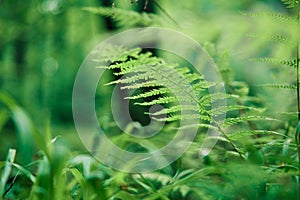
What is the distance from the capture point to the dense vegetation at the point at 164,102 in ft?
1.81

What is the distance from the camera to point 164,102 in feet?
2.07

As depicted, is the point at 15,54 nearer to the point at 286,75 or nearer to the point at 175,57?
the point at 175,57

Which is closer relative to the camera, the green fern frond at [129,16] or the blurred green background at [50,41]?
the green fern frond at [129,16]

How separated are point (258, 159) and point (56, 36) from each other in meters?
1.55

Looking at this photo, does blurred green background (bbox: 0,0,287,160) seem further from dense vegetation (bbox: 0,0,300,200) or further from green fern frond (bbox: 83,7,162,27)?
green fern frond (bbox: 83,7,162,27)

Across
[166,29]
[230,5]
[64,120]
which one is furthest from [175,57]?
[64,120]

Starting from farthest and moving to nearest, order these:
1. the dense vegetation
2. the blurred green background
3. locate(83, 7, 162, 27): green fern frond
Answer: the blurred green background, locate(83, 7, 162, 27): green fern frond, the dense vegetation

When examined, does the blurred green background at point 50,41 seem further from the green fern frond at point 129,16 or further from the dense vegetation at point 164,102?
the green fern frond at point 129,16

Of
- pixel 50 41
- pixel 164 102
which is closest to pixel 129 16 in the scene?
pixel 164 102

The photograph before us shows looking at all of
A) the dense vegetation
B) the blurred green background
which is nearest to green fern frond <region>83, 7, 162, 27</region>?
the dense vegetation

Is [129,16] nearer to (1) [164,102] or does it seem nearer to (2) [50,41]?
(1) [164,102]

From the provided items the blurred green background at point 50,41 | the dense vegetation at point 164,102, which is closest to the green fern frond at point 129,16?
the dense vegetation at point 164,102

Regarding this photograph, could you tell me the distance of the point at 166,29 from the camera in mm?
1004

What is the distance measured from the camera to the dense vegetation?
55 cm
